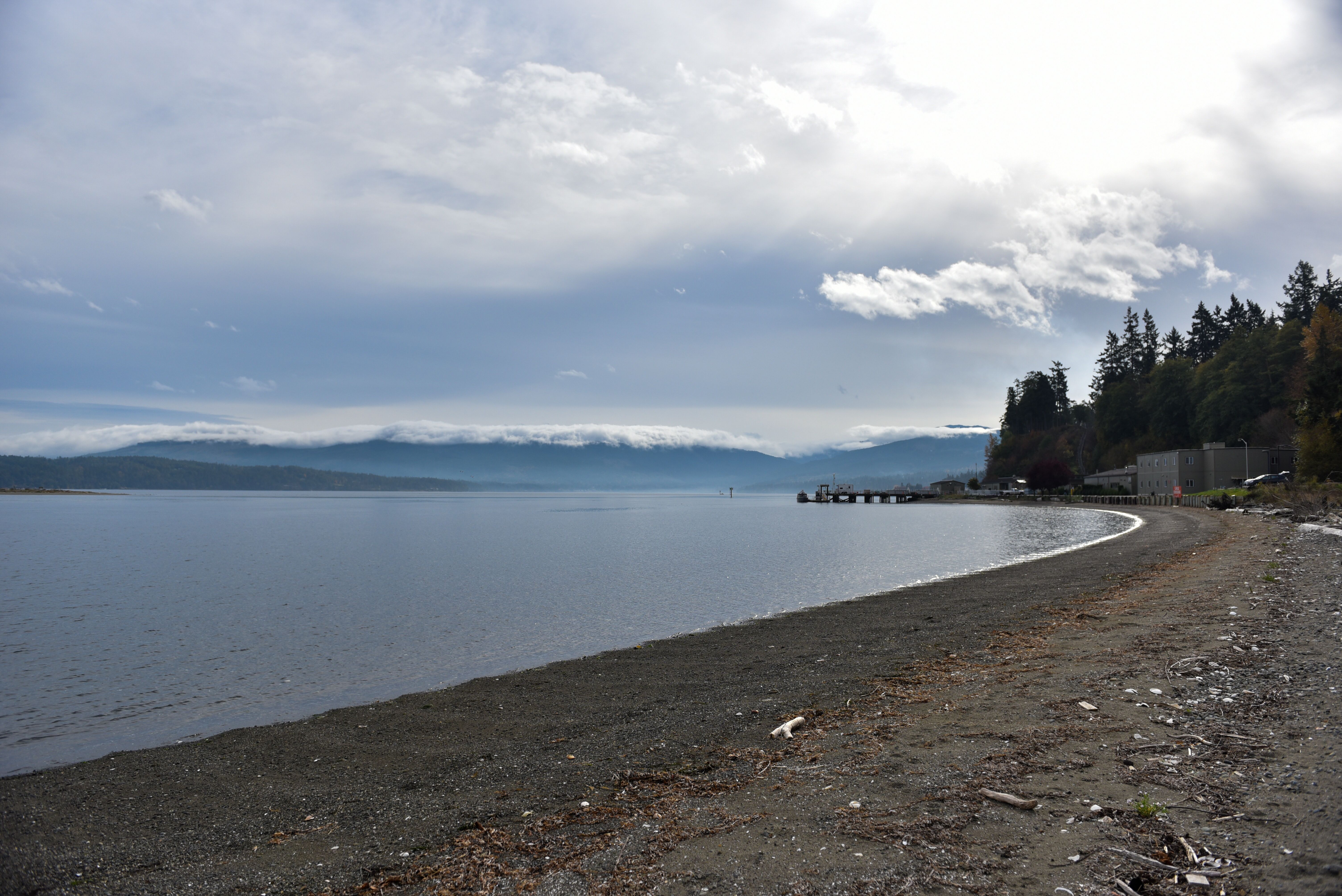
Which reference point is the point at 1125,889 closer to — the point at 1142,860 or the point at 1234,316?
the point at 1142,860

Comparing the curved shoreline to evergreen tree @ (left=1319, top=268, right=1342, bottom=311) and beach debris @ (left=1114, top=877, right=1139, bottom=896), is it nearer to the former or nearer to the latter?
beach debris @ (left=1114, top=877, right=1139, bottom=896)

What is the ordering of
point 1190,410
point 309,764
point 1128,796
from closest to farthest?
point 1128,796, point 309,764, point 1190,410

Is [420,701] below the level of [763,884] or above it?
below

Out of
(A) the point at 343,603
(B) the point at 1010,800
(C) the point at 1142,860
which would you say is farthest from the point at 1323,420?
(C) the point at 1142,860

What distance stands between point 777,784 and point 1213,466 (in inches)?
4800

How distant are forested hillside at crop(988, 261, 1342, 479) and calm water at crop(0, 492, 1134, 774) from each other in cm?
2367

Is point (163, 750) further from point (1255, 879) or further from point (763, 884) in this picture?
point (1255, 879)

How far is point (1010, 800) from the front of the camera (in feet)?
21.8

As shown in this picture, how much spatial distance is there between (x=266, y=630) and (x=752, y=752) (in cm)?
2033

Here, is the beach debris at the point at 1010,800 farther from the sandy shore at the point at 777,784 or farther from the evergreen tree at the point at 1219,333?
the evergreen tree at the point at 1219,333

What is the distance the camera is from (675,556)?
50250 millimetres

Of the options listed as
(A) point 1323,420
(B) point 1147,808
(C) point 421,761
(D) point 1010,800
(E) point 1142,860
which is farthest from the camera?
(A) point 1323,420

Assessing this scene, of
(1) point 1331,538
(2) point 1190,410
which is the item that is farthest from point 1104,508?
(1) point 1331,538

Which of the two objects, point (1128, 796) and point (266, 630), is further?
point (266, 630)
